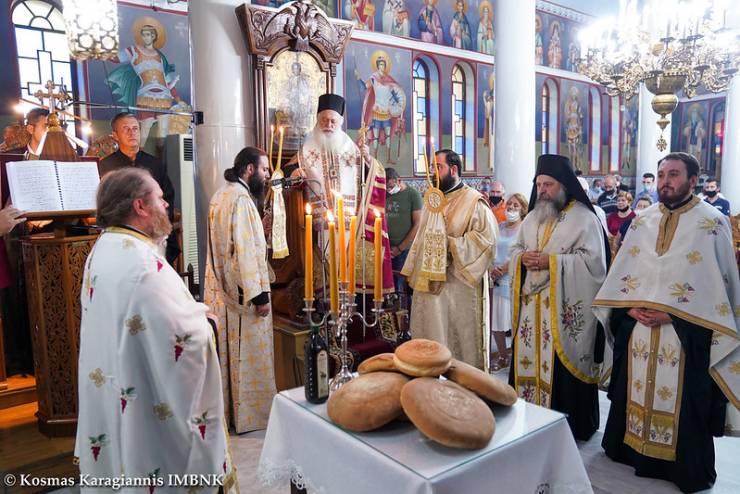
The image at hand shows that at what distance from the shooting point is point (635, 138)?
16.7 m

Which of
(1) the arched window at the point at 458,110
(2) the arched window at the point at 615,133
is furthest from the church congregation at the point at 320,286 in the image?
(2) the arched window at the point at 615,133

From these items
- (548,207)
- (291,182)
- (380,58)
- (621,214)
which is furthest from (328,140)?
(380,58)

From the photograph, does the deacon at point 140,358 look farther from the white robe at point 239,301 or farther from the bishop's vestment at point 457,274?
the bishop's vestment at point 457,274

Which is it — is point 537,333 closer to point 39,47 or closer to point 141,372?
point 141,372

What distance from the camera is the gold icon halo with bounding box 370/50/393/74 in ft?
31.3

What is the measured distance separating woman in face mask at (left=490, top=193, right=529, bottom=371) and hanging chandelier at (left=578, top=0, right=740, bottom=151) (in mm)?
1594

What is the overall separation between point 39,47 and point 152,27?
1.34m

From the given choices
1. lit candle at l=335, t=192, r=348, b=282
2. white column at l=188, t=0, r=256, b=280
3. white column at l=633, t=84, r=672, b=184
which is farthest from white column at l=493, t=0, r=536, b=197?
white column at l=633, t=84, r=672, b=184

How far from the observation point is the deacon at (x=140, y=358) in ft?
6.53

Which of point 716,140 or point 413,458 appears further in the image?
point 716,140

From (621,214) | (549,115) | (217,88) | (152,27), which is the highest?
(152,27)

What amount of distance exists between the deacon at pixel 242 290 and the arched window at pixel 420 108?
6553mm

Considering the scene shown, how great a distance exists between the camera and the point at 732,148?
12.0m

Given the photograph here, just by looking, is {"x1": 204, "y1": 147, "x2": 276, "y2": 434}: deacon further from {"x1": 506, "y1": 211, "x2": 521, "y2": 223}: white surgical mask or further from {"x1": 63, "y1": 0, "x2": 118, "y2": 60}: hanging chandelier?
{"x1": 506, "y1": 211, "x2": 521, "y2": 223}: white surgical mask
